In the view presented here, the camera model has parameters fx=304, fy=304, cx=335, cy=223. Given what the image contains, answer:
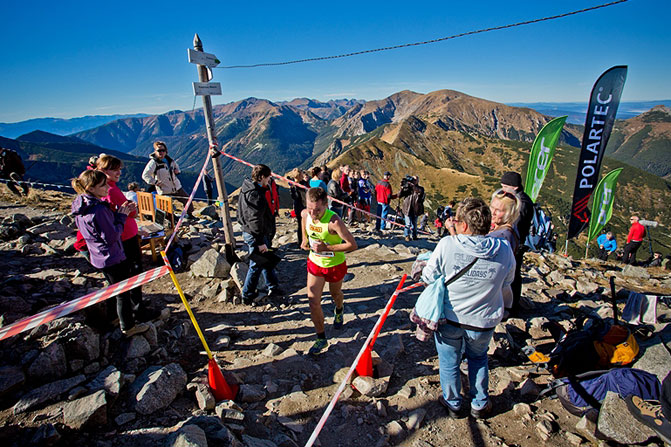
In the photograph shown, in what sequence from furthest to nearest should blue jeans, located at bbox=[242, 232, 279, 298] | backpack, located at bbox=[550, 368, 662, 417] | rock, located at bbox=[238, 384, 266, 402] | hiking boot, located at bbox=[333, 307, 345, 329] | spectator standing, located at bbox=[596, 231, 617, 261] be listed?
1. spectator standing, located at bbox=[596, 231, 617, 261]
2. blue jeans, located at bbox=[242, 232, 279, 298]
3. hiking boot, located at bbox=[333, 307, 345, 329]
4. rock, located at bbox=[238, 384, 266, 402]
5. backpack, located at bbox=[550, 368, 662, 417]

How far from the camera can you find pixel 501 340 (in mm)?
4316

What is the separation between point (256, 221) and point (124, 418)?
3081mm

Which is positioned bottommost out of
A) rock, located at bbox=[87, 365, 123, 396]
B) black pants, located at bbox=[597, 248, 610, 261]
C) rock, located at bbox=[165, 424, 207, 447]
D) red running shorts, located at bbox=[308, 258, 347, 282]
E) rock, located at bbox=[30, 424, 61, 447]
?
black pants, located at bbox=[597, 248, 610, 261]

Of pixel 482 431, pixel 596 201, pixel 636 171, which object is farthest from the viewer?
pixel 636 171

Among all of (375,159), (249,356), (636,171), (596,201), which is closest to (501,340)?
(249,356)

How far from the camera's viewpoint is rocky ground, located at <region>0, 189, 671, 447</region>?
2.76 meters

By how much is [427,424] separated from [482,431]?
0.54 meters

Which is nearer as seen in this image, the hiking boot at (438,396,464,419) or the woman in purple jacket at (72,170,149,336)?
the hiking boot at (438,396,464,419)

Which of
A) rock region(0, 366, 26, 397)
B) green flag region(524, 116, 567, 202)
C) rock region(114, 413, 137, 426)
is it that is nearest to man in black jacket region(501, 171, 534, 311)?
rock region(114, 413, 137, 426)

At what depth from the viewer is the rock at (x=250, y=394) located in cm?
343

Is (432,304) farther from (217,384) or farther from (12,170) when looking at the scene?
(12,170)

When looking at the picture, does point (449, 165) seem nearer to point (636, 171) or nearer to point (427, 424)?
point (636, 171)

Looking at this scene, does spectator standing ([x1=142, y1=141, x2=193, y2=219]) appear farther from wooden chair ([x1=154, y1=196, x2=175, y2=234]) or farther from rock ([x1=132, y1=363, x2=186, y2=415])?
rock ([x1=132, y1=363, x2=186, y2=415])

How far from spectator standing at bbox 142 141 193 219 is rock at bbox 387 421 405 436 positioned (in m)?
7.47
